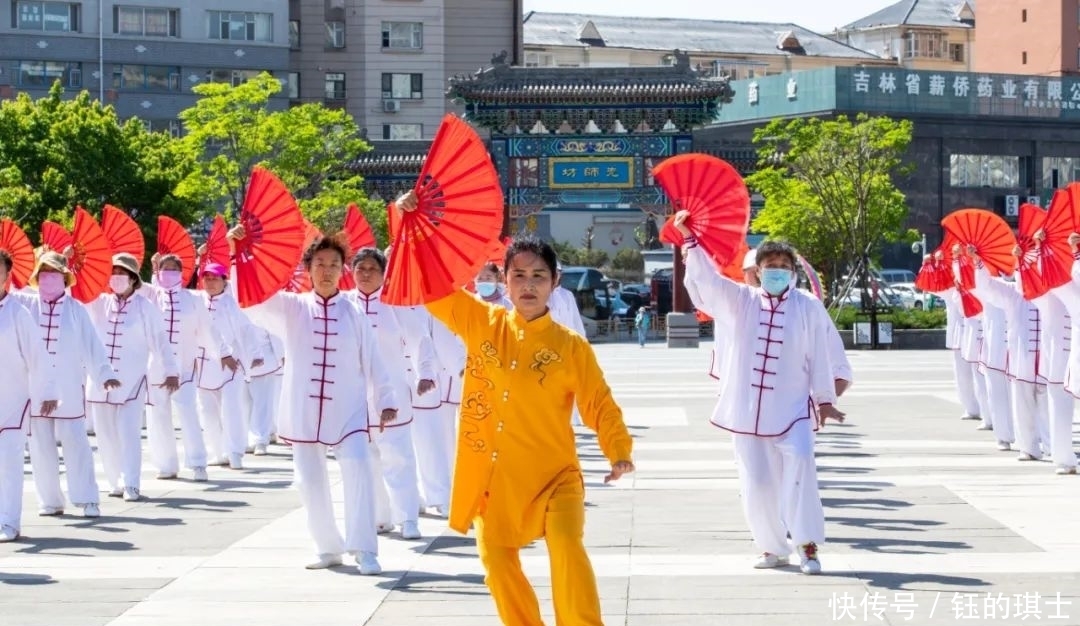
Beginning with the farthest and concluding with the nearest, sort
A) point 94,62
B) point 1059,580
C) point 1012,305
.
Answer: point 94,62, point 1012,305, point 1059,580

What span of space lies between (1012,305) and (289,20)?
181 ft

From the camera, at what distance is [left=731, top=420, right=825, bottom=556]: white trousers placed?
31.5 ft

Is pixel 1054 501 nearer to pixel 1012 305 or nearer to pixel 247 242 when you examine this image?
pixel 1012 305

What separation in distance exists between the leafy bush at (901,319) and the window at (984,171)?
2303 centimetres

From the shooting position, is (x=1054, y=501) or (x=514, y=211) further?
(x=514, y=211)

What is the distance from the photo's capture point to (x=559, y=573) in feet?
22.3

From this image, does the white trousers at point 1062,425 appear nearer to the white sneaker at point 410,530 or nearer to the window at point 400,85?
the white sneaker at point 410,530

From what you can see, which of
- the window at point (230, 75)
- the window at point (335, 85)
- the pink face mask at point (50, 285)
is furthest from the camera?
the window at point (335, 85)

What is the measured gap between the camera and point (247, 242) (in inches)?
391

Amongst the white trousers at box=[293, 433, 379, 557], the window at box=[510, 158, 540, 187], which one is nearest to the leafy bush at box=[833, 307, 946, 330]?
the window at box=[510, 158, 540, 187]

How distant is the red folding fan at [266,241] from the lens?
9.84m

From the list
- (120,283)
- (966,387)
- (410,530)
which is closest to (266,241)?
(410,530)

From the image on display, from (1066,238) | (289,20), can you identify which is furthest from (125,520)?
(289,20)

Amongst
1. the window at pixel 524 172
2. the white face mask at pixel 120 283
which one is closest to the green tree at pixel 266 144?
the window at pixel 524 172
